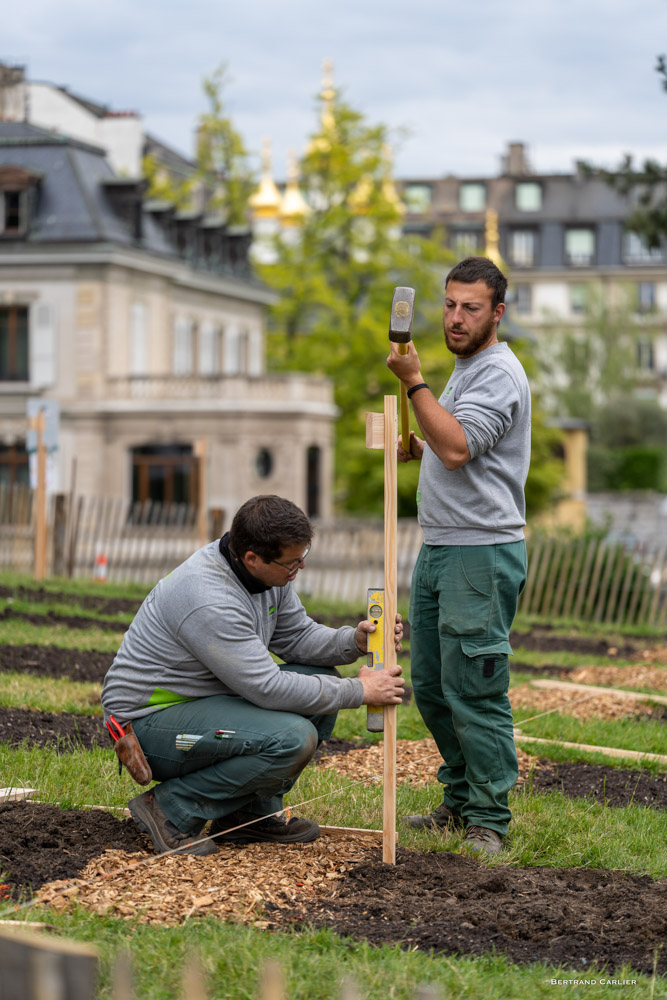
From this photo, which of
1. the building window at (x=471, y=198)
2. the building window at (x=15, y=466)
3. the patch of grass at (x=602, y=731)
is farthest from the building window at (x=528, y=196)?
the patch of grass at (x=602, y=731)

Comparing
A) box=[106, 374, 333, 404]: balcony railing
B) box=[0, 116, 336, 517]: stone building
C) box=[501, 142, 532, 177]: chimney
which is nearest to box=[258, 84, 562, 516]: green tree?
box=[0, 116, 336, 517]: stone building

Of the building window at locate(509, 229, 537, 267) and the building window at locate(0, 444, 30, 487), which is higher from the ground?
the building window at locate(509, 229, 537, 267)

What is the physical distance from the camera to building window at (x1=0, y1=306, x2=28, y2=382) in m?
39.0

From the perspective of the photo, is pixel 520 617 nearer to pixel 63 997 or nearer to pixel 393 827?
pixel 393 827

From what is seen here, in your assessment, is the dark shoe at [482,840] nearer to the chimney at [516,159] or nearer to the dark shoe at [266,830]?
the dark shoe at [266,830]

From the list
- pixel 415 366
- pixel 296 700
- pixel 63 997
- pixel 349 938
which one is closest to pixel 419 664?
pixel 296 700

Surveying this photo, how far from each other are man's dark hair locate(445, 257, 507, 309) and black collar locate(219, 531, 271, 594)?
129cm

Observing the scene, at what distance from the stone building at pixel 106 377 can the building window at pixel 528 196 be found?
46.5 metres

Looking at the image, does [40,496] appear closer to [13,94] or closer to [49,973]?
[49,973]

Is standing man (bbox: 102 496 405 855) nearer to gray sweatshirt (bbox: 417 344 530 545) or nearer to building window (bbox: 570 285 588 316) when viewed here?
gray sweatshirt (bbox: 417 344 530 545)

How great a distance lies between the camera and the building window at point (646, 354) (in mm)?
79000

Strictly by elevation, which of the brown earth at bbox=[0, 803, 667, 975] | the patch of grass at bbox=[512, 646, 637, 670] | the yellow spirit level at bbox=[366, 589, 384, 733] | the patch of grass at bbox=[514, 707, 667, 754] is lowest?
the patch of grass at bbox=[512, 646, 637, 670]

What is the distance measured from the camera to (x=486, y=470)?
5.41 metres

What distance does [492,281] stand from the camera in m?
5.38
